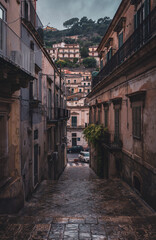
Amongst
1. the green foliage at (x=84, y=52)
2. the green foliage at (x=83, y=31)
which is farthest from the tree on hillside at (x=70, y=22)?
the green foliage at (x=84, y=52)

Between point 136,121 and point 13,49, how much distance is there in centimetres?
525

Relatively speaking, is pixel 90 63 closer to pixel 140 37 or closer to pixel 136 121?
pixel 140 37

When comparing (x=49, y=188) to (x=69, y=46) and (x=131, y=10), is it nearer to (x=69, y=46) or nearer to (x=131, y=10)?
(x=131, y=10)

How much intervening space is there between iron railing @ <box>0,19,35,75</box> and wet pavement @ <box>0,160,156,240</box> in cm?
428

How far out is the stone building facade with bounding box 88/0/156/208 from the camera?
23.3 ft

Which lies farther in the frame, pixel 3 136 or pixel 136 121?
pixel 136 121

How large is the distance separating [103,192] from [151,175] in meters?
3.37

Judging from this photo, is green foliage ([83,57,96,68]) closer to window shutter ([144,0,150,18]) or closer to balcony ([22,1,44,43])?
balcony ([22,1,44,43])

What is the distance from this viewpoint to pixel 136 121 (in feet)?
28.5

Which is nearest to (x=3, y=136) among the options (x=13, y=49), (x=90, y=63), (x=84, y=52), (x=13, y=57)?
(x=13, y=57)

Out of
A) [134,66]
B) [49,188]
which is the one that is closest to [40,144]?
[49,188]

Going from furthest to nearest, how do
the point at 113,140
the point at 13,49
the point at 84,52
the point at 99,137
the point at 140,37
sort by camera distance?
the point at 84,52 < the point at 99,137 < the point at 113,140 < the point at 140,37 < the point at 13,49

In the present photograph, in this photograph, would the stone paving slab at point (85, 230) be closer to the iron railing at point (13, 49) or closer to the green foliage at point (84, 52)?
the iron railing at point (13, 49)

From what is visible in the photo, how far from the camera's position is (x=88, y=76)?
74.1m
